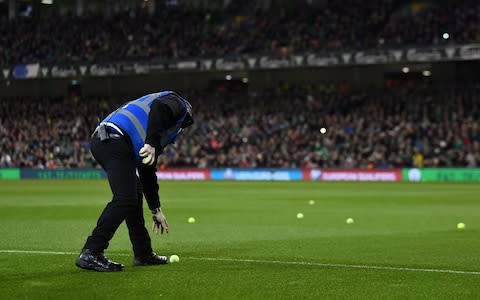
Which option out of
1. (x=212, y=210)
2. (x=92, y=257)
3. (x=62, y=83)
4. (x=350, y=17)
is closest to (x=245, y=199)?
(x=212, y=210)

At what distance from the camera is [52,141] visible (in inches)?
2325

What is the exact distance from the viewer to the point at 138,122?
1023 cm

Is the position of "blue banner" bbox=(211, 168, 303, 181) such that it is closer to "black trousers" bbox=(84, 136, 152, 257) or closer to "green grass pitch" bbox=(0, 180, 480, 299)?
"green grass pitch" bbox=(0, 180, 480, 299)

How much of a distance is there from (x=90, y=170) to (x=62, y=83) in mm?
15560

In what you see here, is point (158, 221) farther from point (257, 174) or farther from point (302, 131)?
point (302, 131)

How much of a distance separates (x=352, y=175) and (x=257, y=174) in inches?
222

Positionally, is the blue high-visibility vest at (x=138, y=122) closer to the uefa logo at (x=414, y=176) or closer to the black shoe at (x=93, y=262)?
the black shoe at (x=93, y=262)

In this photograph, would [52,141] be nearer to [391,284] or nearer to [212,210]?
[212,210]

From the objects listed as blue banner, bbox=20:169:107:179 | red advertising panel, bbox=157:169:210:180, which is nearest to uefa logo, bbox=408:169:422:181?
red advertising panel, bbox=157:169:210:180

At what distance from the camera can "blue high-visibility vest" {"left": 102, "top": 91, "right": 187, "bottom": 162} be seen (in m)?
10.2

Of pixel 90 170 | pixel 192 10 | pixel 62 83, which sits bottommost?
pixel 90 170

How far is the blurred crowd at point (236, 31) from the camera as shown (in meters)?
49.9

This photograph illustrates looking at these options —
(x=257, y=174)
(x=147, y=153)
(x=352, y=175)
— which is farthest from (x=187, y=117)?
(x=257, y=174)

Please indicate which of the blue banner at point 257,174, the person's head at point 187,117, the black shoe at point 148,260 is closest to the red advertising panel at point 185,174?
the blue banner at point 257,174
